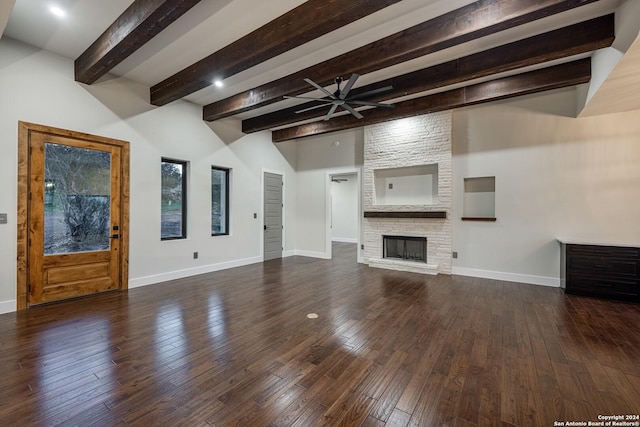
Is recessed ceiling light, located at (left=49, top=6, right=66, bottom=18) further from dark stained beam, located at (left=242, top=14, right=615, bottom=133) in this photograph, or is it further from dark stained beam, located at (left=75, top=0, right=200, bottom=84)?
dark stained beam, located at (left=242, top=14, right=615, bottom=133)

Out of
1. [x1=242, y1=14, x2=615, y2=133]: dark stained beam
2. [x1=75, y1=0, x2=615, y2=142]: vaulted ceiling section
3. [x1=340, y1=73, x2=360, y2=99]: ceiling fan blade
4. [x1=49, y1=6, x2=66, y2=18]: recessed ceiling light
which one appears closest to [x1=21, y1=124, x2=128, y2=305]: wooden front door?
[x1=75, y1=0, x2=615, y2=142]: vaulted ceiling section

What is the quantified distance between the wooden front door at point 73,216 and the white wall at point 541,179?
6.19m

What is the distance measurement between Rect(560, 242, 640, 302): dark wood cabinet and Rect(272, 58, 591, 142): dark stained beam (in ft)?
8.00

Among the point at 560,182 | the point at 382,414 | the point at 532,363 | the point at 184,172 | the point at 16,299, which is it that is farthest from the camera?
the point at 184,172

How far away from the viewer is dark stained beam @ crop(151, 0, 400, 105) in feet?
8.48

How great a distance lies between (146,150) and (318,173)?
4.13 meters

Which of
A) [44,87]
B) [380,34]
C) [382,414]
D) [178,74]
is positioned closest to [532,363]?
[382,414]

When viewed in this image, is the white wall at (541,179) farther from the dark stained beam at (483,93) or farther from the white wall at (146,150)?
the white wall at (146,150)

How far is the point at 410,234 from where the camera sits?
6.14m

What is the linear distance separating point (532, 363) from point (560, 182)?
3.77 metres

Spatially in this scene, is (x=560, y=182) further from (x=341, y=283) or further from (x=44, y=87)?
(x=44, y=87)

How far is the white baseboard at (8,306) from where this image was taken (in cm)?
352

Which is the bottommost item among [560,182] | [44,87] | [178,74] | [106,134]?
[560,182]

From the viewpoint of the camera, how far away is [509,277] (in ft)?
17.1
